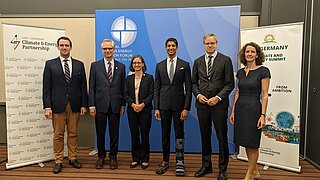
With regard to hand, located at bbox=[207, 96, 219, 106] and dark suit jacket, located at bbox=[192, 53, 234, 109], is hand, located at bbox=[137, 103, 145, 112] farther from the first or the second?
hand, located at bbox=[207, 96, 219, 106]

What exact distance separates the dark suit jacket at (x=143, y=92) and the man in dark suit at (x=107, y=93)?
0.08m

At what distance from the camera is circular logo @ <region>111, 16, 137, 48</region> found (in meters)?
4.12

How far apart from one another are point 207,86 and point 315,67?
1812 mm

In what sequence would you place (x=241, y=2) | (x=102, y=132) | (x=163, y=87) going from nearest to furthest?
(x=163, y=87)
(x=102, y=132)
(x=241, y=2)

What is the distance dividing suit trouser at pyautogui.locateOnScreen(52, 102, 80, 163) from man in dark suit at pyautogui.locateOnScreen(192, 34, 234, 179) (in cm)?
158

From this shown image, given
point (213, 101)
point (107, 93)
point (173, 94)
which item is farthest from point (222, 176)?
point (107, 93)

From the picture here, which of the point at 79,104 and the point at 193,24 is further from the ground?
the point at 193,24

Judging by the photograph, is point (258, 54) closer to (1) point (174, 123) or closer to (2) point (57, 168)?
(1) point (174, 123)

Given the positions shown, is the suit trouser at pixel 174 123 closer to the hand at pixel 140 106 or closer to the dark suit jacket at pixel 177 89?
the dark suit jacket at pixel 177 89

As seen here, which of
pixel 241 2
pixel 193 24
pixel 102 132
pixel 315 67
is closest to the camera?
pixel 102 132

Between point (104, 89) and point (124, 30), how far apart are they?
1183mm

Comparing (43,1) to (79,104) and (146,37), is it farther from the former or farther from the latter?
(79,104)

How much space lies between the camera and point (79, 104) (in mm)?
3432

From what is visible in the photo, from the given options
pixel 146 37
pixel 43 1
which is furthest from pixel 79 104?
pixel 43 1
